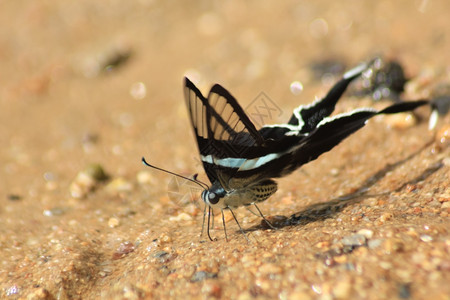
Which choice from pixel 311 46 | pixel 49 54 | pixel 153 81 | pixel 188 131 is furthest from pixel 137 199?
pixel 49 54

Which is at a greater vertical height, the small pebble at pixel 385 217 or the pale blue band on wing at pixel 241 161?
the pale blue band on wing at pixel 241 161

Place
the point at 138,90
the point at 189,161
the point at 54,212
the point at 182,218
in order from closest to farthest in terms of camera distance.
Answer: the point at 182,218 → the point at 54,212 → the point at 189,161 → the point at 138,90

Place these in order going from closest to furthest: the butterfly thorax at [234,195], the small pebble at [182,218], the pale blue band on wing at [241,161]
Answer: the pale blue band on wing at [241,161]
the butterfly thorax at [234,195]
the small pebble at [182,218]

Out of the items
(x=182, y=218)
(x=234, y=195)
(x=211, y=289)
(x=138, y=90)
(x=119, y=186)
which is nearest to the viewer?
(x=211, y=289)

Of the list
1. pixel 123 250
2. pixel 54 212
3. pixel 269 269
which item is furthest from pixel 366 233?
pixel 54 212

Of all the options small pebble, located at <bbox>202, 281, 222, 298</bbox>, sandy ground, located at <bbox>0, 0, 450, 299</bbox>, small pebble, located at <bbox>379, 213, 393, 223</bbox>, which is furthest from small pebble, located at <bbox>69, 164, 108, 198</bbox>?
small pebble, located at <bbox>379, 213, 393, 223</bbox>

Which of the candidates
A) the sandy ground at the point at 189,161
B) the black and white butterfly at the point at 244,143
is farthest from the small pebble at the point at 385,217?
the black and white butterfly at the point at 244,143

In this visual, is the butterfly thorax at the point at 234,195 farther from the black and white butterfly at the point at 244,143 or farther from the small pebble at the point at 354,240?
the small pebble at the point at 354,240

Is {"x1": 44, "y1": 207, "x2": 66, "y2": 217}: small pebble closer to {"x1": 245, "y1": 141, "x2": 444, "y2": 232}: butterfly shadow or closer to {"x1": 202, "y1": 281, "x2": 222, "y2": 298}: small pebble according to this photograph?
{"x1": 245, "y1": 141, "x2": 444, "y2": 232}: butterfly shadow

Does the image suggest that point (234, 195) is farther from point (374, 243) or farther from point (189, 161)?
point (189, 161)
